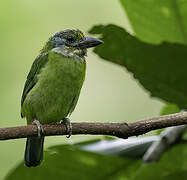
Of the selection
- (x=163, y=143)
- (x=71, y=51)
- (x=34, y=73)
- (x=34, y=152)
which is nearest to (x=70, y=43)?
(x=71, y=51)

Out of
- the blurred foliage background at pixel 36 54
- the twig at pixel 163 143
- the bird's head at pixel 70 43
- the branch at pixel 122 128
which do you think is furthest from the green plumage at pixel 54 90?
the blurred foliage background at pixel 36 54

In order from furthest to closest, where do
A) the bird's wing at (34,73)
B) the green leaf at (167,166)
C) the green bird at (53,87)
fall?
the bird's wing at (34,73)
the green bird at (53,87)
the green leaf at (167,166)

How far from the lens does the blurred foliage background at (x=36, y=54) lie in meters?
5.83

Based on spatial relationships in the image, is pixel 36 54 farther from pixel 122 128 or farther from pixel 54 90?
pixel 122 128

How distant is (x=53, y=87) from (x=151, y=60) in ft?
2.60

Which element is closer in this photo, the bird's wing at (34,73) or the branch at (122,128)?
Result: the branch at (122,128)

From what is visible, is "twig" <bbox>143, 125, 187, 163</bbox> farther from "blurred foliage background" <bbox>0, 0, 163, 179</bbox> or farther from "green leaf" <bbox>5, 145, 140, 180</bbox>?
"blurred foliage background" <bbox>0, 0, 163, 179</bbox>

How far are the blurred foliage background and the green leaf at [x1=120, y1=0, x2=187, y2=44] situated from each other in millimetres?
2962

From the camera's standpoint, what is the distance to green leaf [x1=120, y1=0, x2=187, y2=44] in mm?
2811

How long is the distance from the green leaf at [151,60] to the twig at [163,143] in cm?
17

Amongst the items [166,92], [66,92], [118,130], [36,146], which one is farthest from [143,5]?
[36,146]

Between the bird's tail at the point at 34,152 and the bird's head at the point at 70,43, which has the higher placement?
the bird's head at the point at 70,43

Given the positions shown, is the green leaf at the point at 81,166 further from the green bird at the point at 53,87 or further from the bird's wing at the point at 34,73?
the bird's wing at the point at 34,73

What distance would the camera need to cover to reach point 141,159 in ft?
9.22
